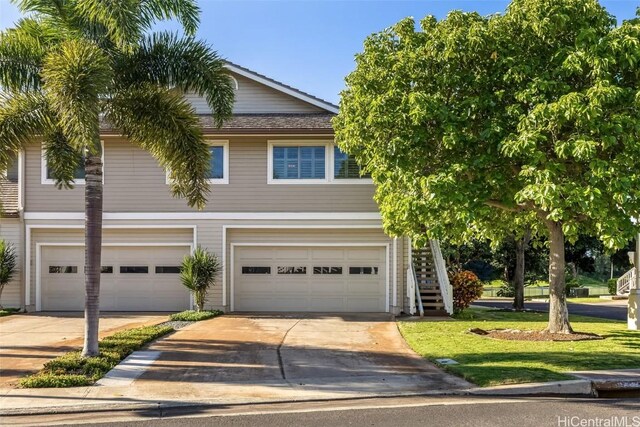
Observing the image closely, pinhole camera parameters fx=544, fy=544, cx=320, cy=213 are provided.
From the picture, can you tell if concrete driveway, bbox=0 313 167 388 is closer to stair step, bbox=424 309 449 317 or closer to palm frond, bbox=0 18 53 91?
palm frond, bbox=0 18 53 91

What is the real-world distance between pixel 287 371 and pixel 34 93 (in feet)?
20.9

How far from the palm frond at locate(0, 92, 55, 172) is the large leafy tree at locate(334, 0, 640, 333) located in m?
6.07

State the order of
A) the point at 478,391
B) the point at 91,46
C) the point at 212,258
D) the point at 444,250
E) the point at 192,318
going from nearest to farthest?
the point at 478,391 → the point at 91,46 → the point at 192,318 → the point at 212,258 → the point at 444,250

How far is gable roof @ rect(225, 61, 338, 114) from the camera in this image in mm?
17594

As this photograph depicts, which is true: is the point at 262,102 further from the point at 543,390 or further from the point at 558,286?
the point at 543,390

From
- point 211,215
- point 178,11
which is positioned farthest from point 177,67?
point 211,215

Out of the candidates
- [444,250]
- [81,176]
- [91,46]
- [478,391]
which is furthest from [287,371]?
[444,250]

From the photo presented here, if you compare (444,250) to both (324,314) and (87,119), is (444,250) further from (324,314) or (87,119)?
(87,119)

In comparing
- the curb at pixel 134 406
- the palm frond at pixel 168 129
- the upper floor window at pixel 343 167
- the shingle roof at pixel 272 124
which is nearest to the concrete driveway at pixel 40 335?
the curb at pixel 134 406

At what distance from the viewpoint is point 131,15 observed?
8773 mm

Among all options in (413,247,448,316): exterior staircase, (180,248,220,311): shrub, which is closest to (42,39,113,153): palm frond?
(180,248,220,311): shrub

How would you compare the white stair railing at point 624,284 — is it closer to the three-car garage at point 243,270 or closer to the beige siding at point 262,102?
the three-car garage at point 243,270

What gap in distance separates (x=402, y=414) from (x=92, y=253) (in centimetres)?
598

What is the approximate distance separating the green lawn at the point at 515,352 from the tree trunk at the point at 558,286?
928 millimetres
